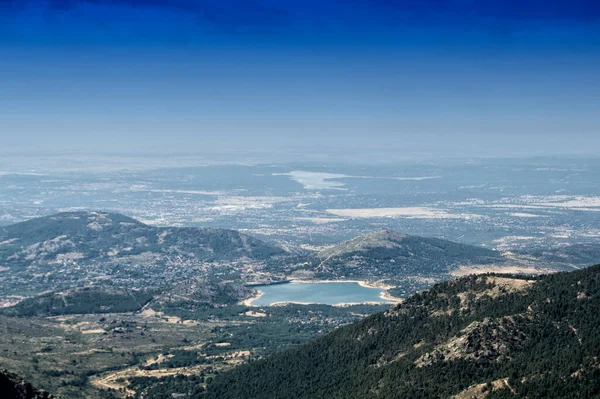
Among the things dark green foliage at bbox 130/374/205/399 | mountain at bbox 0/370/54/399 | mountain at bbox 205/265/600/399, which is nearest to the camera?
mountain at bbox 0/370/54/399

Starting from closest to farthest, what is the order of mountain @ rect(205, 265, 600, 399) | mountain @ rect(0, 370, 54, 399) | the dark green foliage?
mountain @ rect(0, 370, 54, 399) < mountain @ rect(205, 265, 600, 399) < the dark green foliage

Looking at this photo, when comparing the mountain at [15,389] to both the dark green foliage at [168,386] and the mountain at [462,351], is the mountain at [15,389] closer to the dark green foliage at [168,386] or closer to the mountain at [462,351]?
the dark green foliage at [168,386]

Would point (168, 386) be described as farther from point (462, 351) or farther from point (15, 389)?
point (462, 351)

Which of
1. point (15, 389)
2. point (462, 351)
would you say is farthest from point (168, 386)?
point (462, 351)

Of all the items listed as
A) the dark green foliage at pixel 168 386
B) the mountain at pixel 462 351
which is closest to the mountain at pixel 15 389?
the dark green foliage at pixel 168 386

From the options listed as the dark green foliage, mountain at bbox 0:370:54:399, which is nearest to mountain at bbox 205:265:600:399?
the dark green foliage

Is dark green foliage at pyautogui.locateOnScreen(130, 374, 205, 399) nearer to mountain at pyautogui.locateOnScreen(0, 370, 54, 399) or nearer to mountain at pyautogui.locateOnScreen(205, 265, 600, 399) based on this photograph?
mountain at pyautogui.locateOnScreen(205, 265, 600, 399)

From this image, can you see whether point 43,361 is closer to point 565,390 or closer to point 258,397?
point 258,397
